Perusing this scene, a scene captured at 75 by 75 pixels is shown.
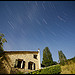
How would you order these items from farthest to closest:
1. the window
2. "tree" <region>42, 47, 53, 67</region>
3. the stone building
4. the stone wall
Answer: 1. "tree" <region>42, 47, 53, 67</region>
2. the stone wall
3. the stone building
4. the window

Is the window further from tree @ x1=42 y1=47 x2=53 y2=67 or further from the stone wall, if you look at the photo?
tree @ x1=42 y1=47 x2=53 y2=67

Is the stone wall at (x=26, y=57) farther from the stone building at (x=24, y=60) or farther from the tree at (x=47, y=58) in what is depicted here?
the tree at (x=47, y=58)

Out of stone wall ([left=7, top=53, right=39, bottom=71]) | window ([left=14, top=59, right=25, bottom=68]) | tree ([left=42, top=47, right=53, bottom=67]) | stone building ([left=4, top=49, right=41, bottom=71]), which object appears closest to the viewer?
window ([left=14, top=59, right=25, bottom=68])

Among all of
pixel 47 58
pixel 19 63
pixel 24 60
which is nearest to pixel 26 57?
pixel 24 60

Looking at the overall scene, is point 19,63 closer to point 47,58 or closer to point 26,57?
point 26,57

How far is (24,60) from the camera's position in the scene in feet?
47.4

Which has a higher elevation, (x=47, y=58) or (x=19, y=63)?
(x=47, y=58)

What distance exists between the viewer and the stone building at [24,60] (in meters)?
13.7

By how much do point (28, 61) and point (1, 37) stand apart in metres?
8.55

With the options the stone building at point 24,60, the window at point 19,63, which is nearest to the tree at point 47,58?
the stone building at point 24,60

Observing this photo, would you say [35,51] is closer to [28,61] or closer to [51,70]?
[28,61]

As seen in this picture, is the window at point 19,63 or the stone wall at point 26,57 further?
the stone wall at point 26,57

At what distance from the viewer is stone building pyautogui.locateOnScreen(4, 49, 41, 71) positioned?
1366cm

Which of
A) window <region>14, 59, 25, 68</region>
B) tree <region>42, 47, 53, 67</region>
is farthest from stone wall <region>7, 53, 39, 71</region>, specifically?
tree <region>42, 47, 53, 67</region>
